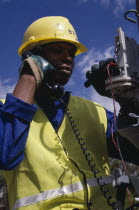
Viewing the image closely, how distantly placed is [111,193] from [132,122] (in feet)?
2.00

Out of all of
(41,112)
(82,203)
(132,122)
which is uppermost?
(41,112)

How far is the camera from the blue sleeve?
89.3 inches

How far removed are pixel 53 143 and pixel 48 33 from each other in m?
1.26

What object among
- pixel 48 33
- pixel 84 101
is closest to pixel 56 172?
pixel 84 101

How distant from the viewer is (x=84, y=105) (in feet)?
9.92

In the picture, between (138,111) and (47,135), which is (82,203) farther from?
(138,111)

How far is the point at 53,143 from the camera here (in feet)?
8.58

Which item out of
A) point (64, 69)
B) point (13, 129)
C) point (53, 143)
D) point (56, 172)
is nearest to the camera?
point (13, 129)

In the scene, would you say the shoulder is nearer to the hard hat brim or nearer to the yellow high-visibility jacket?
the yellow high-visibility jacket

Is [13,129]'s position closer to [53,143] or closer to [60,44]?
[53,143]

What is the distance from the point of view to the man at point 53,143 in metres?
2.33

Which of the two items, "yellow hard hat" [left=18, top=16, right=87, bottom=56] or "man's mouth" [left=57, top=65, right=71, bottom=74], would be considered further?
"yellow hard hat" [left=18, top=16, right=87, bottom=56]

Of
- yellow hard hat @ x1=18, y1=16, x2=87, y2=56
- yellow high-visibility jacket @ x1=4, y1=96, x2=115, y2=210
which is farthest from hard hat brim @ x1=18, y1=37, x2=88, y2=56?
yellow high-visibility jacket @ x1=4, y1=96, x2=115, y2=210

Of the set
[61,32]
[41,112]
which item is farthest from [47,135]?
[61,32]
